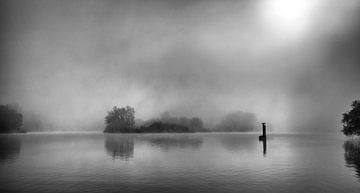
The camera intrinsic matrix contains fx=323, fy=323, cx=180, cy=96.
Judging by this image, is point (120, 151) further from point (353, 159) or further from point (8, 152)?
point (353, 159)

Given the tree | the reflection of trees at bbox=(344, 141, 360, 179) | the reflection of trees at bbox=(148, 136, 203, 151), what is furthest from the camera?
the tree

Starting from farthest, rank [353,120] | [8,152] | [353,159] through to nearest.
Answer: [353,120] → [8,152] → [353,159]

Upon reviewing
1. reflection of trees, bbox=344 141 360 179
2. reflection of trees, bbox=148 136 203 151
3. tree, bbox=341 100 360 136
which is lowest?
reflection of trees, bbox=148 136 203 151

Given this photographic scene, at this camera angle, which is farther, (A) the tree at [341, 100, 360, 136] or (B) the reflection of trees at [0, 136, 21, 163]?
(A) the tree at [341, 100, 360, 136]

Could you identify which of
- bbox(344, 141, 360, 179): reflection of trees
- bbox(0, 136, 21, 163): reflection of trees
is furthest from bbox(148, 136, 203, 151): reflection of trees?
bbox(344, 141, 360, 179): reflection of trees

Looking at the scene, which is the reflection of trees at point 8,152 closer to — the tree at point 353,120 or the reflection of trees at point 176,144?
the reflection of trees at point 176,144

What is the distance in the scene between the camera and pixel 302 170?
42.5m

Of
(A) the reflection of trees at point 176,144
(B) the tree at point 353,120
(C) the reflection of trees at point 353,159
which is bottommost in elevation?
(A) the reflection of trees at point 176,144

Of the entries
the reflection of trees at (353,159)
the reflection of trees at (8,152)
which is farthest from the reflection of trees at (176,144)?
the reflection of trees at (353,159)

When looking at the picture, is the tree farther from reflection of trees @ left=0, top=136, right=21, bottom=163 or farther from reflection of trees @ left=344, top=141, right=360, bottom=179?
reflection of trees @ left=0, top=136, right=21, bottom=163

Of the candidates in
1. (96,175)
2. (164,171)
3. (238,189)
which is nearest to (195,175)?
(164,171)

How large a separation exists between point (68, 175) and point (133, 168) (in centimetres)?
921

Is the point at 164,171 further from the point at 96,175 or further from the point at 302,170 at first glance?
the point at 302,170

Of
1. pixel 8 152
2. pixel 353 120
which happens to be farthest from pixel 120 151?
pixel 353 120
